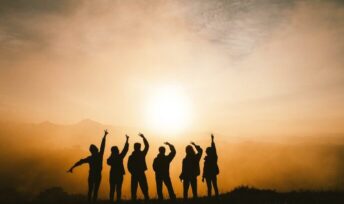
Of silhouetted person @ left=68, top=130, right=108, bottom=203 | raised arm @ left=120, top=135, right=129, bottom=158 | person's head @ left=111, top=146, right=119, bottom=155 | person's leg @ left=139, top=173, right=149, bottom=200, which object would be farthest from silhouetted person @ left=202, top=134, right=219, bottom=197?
silhouetted person @ left=68, top=130, right=108, bottom=203

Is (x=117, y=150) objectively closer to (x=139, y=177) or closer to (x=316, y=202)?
(x=139, y=177)

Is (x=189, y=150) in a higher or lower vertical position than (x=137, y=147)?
lower

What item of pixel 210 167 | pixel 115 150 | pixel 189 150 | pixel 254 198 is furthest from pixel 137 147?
pixel 254 198

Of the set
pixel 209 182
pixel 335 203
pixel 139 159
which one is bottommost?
pixel 335 203

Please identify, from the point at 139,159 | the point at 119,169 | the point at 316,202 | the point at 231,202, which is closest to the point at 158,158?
the point at 139,159

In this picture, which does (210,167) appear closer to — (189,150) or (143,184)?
(189,150)

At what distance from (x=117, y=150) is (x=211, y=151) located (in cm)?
479

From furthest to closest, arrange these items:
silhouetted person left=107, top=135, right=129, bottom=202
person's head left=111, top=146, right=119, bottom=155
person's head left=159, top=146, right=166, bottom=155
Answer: person's head left=159, top=146, right=166, bottom=155
person's head left=111, top=146, right=119, bottom=155
silhouetted person left=107, top=135, right=129, bottom=202

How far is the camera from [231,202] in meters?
A: 14.5

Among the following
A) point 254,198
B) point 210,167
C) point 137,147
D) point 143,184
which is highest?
Result: point 137,147

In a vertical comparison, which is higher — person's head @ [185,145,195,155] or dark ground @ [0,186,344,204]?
person's head @ [185,145,195,155]

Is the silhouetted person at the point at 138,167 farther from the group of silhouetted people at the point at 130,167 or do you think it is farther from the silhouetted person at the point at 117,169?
the silhouetted person at the point at 117,169

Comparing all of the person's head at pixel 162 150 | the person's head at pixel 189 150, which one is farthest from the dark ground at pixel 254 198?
the person's head at pixel 162 150

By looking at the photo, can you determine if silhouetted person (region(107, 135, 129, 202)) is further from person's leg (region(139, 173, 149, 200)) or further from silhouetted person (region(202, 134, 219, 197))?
silhouetted person (region(202, 134, 219, 197))
